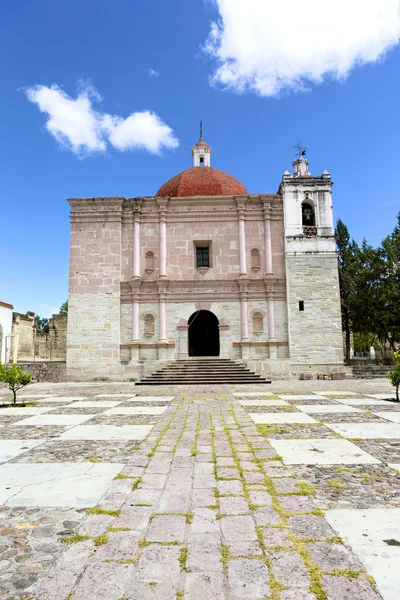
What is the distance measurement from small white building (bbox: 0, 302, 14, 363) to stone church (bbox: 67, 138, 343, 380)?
329 inches

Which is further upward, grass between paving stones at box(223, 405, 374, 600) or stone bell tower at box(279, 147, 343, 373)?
stone bell tower at box(279, 147, 343, 373)

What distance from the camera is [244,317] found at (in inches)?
730

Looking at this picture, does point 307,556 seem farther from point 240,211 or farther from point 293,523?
point 240,211

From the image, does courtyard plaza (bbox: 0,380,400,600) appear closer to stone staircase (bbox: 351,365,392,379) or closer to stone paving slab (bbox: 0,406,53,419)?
stone paving slab (bbox: 0,406,53,419)

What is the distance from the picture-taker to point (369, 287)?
2317cm

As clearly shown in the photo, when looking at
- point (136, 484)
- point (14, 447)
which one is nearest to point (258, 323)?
point (14, 447)

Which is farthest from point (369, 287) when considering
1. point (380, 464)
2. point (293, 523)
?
point (293, 523)

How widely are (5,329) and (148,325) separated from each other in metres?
11.8

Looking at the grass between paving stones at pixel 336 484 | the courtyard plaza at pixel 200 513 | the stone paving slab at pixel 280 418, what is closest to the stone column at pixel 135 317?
the stone paving slab at pixel 280 418

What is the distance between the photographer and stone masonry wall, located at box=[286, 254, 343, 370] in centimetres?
1817

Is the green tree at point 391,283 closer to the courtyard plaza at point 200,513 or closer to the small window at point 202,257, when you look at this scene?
the small window at point 202,257

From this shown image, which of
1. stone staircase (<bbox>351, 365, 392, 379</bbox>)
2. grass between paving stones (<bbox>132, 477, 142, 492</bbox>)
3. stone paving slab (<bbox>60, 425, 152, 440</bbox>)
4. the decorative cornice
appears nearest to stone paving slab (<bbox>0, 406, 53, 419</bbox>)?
stone paving slab (<bbox>60, 425, 152, 440</bbox>)

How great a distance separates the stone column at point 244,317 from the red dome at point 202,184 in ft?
17.1

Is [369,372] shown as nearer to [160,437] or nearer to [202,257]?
[202,257]
